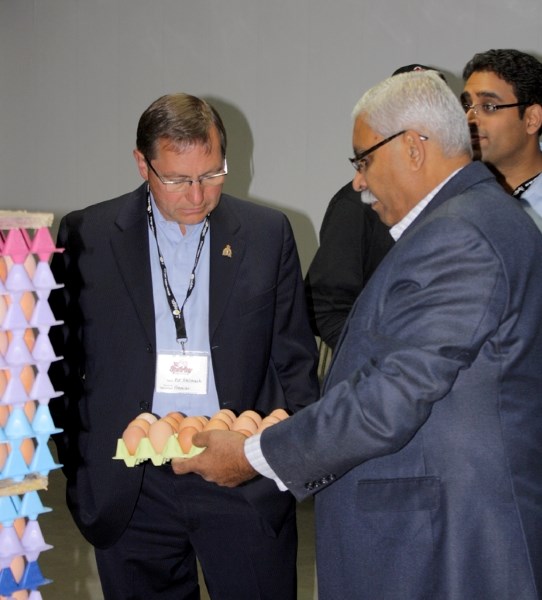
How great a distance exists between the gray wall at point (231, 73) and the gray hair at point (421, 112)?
2903 mm

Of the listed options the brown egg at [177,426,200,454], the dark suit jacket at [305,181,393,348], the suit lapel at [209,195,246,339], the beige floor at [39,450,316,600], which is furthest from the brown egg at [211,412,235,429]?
the beige floor at [39,450,316,600]

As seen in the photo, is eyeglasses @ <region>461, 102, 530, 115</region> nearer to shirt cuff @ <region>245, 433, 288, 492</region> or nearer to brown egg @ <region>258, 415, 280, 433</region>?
brown egg @ <region>258, 415, 280, 433</region>

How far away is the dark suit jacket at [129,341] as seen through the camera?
2.60m

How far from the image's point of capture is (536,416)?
202 centimetres

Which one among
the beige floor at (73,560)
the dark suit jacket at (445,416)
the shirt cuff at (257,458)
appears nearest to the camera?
the dark suit jacket at (445,416)

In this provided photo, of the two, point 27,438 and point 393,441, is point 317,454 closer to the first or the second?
point 393,441

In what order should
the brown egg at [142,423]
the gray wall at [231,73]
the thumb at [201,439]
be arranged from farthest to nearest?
the gray wall at [231,73], the brown egg at [142,423], the thumb at [201,439]

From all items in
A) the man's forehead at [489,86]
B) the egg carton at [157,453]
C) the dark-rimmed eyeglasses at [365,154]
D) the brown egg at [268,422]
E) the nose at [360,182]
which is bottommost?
the egg carton at [157,453]

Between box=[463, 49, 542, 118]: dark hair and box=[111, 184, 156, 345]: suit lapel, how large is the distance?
125cm

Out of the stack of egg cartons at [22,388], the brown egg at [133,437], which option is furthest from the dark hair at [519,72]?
the stack of egg cartons at [22,388]

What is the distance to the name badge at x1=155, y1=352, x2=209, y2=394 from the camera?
8.41ft

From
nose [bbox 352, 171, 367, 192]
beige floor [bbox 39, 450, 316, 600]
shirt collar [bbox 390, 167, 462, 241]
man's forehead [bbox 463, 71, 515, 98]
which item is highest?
man's forehead [bbox 463, 71, 515, 98]

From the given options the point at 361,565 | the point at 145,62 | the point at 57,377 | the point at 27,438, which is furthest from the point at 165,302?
the point at 145,62

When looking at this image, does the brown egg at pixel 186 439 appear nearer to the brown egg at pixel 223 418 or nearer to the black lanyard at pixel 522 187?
the brown egg at pixel 223 418
